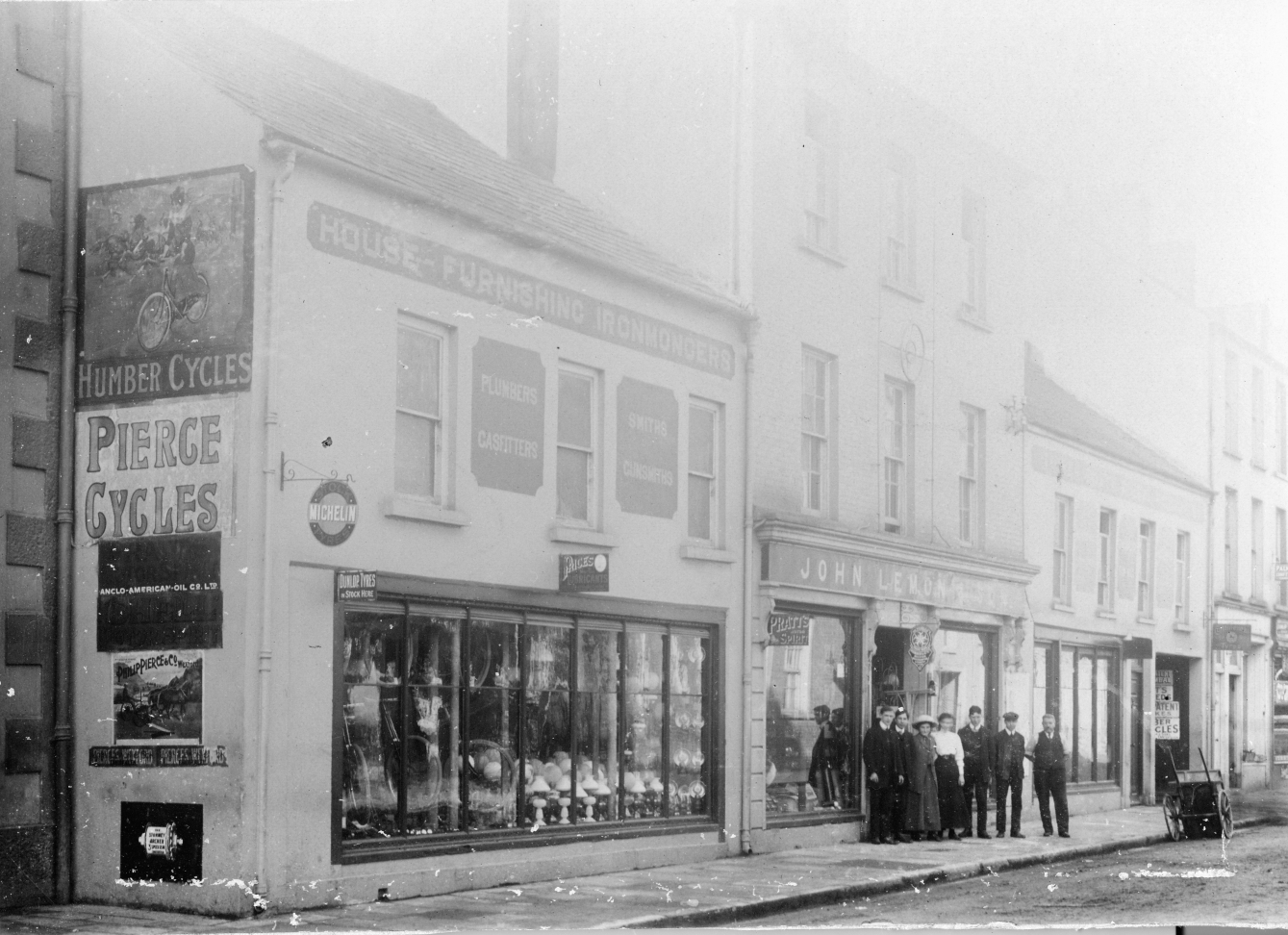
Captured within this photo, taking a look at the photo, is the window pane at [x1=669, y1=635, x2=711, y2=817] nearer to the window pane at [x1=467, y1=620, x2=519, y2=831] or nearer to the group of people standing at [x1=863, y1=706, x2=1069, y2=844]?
the window pane at [x1=467, y1=620, x2=519, y2=831]

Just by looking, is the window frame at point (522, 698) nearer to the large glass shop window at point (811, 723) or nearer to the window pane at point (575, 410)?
the large glass shop window at point (811, 723)

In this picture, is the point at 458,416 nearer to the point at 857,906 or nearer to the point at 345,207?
the point at 345,207

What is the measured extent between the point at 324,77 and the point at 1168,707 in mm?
11071

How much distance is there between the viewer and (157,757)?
11789 millimetres

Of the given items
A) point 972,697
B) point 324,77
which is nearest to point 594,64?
point 324,77

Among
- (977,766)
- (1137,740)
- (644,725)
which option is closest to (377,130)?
(644,725)

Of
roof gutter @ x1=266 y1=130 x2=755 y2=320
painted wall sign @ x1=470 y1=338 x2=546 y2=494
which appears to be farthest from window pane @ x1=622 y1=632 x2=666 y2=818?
roof gutter @ x1=266 y1=130 x2=755 y2=320

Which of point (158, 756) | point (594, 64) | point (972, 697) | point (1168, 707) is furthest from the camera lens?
point (972, 697)

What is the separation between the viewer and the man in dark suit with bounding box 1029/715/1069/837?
743 inches

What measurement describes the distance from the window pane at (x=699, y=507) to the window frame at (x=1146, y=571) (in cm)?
477

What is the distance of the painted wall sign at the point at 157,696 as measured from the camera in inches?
463

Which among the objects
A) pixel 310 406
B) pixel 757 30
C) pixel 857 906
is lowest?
pixel 857 906

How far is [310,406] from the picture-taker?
12.1m

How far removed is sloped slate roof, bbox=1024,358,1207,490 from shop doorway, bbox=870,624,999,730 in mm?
2682
